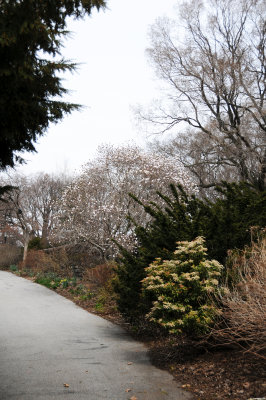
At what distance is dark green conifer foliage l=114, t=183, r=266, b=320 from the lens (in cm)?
543

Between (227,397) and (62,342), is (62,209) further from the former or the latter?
(227,397)

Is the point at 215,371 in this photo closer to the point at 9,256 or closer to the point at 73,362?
the point at 73,362

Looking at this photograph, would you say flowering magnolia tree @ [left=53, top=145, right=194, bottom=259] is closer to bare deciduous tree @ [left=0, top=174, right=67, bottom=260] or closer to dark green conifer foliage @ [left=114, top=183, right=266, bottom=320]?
dark green conifer foliage @ [left=114, top=183, right=266, bottom=320]

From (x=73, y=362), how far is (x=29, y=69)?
420 cm

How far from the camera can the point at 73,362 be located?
4.96 metres

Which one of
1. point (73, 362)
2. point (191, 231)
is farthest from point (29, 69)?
point (73, 362)

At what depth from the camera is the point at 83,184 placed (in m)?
13.9

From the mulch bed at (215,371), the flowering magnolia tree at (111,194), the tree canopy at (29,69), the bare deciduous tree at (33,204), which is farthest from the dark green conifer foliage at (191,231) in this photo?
the bare deciduous tree at (33,204)

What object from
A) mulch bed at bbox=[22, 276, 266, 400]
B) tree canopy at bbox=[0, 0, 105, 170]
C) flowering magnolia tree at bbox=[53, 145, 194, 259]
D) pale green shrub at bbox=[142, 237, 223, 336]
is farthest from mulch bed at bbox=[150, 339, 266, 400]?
flowering magnolia tree at bbox=[53, 145, 194, 259]

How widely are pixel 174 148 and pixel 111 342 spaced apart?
1505cm

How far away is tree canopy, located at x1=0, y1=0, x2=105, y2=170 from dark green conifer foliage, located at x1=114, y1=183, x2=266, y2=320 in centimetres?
233

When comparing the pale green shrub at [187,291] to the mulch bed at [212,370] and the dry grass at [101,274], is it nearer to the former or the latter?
the mulch bed at [212,370]

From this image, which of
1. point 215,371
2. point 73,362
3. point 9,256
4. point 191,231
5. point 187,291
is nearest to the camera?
point 215,371

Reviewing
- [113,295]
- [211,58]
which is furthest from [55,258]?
[211,58]
